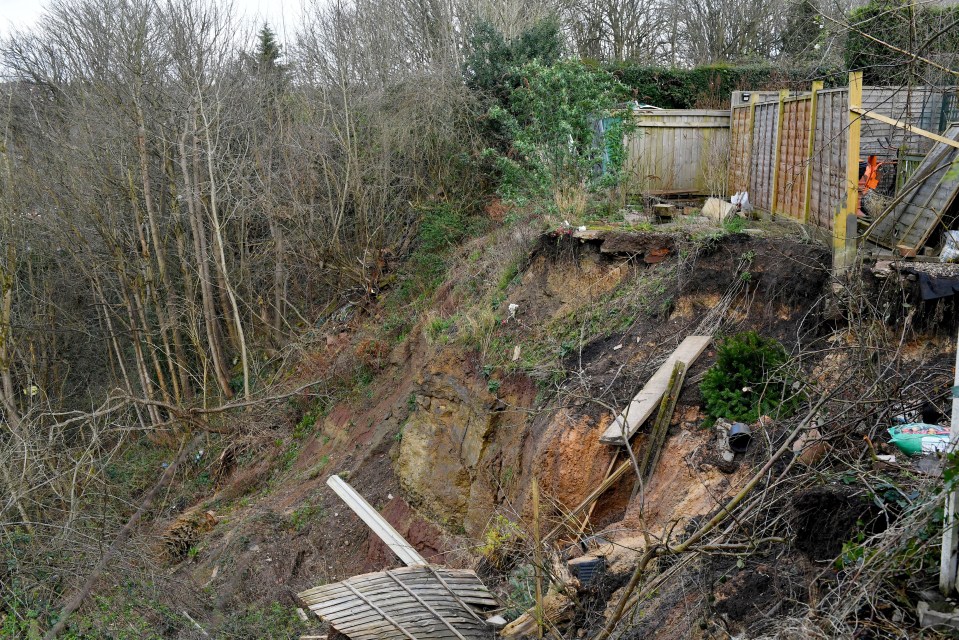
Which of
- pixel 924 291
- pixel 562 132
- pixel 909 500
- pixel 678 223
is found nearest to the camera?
pixel 909 500

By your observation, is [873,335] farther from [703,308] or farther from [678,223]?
[678,223]

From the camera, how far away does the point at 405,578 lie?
23.6 ft

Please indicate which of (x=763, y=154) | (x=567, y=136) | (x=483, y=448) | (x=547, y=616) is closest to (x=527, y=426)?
(x=483, y=448)

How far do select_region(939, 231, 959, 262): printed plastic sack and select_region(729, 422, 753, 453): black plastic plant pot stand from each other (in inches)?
88.6

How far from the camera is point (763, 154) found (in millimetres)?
9891

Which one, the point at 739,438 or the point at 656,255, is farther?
the point at 656,255

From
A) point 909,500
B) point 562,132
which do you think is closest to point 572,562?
point 909,500

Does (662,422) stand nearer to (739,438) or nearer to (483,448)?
(739,438)

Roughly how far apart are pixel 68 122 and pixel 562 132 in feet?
41.8

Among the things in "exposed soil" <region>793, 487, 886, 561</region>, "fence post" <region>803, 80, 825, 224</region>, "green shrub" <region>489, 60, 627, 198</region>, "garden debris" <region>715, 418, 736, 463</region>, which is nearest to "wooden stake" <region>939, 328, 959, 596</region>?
"exposed soil" <region>793, 487, 886, 561</region>

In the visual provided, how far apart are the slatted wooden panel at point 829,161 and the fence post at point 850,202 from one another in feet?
0.37

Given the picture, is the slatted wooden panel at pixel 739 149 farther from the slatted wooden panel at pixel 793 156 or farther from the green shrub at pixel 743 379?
the green shrub at pixel 743 379

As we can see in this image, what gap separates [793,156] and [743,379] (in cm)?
362

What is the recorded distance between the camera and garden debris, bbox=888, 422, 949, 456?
15.4 ft
